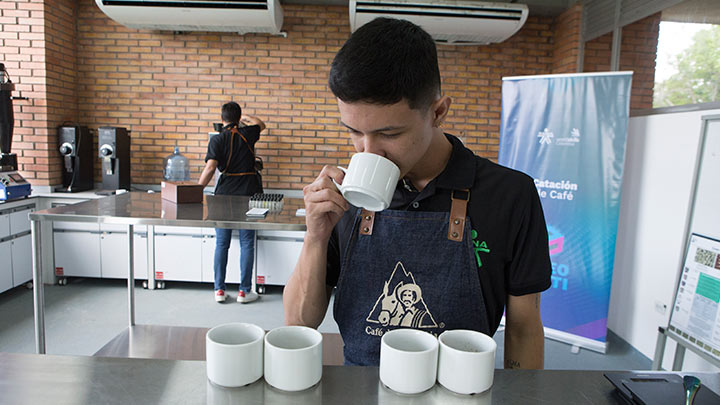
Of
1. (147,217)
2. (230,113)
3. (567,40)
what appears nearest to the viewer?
(147,217)

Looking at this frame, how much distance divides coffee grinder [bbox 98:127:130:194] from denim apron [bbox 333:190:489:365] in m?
4.18

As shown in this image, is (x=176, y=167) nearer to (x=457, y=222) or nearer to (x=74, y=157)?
(x=74, y=157)

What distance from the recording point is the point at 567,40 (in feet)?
15.0

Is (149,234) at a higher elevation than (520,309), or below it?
below

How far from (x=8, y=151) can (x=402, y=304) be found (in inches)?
180

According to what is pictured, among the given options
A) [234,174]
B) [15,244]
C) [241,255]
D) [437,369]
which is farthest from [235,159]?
[437,369]

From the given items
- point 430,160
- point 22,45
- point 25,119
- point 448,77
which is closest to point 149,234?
point 25,119

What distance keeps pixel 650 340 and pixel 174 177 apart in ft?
14.8

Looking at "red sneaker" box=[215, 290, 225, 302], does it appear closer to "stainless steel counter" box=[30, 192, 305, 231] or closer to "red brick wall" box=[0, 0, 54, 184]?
"stainless steel counter" box=[30, 192, 305, 231]

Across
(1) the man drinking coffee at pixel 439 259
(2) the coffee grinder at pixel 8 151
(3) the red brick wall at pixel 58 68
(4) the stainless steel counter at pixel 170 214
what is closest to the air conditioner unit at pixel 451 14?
(4) the stainless steel counter at pixel 170 214

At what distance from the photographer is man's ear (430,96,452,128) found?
1003 millimetres

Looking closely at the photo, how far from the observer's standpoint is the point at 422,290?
109 cm

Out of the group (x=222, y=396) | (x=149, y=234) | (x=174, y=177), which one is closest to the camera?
(x=222, y=396)

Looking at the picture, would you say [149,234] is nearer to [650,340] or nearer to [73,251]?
[73,251]
